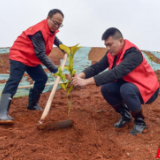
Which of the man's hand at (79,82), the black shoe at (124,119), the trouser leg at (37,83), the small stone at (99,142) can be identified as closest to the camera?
the small stone at (99,142)

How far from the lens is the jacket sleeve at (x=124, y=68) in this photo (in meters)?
1.79

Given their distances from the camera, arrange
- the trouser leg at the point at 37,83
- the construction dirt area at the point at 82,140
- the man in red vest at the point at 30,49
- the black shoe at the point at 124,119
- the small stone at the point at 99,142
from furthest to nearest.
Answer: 1. the trouser leg at the point at 37,83
2. the man in red vest at the point at 30,49
3. the black shoe at the point at 124,119
4. the small stone at the point at 99,142
5. the construction dirt area at the point at 82,140

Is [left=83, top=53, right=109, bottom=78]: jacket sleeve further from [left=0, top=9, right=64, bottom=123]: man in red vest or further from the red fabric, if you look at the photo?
the red fabric

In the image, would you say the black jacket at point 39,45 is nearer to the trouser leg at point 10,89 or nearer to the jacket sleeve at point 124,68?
the trouser leg at point 10,89

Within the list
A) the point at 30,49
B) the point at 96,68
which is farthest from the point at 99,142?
the point at 30,49

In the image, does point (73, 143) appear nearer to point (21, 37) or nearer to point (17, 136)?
point (17, 136)

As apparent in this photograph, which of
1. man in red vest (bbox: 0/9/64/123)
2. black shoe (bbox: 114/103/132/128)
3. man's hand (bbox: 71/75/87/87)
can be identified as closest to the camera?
man's hand (bbox: 71/75/87/87)

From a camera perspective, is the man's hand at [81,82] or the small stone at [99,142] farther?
the man's hand at [81,82]

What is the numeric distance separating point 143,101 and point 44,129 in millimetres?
1086

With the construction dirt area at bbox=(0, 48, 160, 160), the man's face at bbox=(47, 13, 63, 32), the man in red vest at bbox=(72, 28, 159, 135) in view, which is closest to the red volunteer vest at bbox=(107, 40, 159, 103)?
the man in red vest at bbox=(72, 28, 159, 135)

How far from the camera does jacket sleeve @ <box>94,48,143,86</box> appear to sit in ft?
5.86

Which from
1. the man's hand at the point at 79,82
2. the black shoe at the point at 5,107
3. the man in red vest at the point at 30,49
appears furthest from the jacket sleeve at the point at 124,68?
the black shoe at the point at 5,107

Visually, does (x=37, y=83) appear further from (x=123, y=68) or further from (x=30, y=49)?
(x=123, y=68)

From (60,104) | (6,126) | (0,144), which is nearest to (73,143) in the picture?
(0,144)
